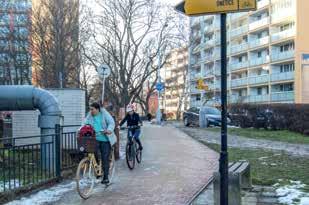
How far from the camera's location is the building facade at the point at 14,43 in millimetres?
35594

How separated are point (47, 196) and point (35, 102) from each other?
13.6 ft

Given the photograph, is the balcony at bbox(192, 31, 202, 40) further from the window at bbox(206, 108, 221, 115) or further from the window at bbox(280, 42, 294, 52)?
the window at bbox(280, 42, 294, 52)

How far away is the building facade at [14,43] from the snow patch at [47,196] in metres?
27.0

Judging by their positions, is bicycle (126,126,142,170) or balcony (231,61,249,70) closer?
bicycle (126,126,142,170)

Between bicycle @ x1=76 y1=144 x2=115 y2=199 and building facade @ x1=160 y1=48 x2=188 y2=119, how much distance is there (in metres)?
32.7

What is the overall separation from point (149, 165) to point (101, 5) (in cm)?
2398

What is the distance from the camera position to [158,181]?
10.5 metres

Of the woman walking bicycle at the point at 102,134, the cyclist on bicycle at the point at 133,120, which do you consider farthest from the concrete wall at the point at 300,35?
the woman walking bicycle at the point at 102,134

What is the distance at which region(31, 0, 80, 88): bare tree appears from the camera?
33719 millimetres

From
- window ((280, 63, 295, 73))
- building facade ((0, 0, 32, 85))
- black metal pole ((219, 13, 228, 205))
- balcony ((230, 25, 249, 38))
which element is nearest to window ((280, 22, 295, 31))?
window ((280, 63, 295, 73))

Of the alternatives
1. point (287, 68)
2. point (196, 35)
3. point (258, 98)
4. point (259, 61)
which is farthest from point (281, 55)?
point (196, 35)

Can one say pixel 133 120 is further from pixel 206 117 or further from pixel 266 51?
pixel 266 51

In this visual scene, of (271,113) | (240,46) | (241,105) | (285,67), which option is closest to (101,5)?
(241,105)

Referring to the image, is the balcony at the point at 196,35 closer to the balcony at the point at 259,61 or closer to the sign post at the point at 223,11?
the balcony at the point at 259,61
